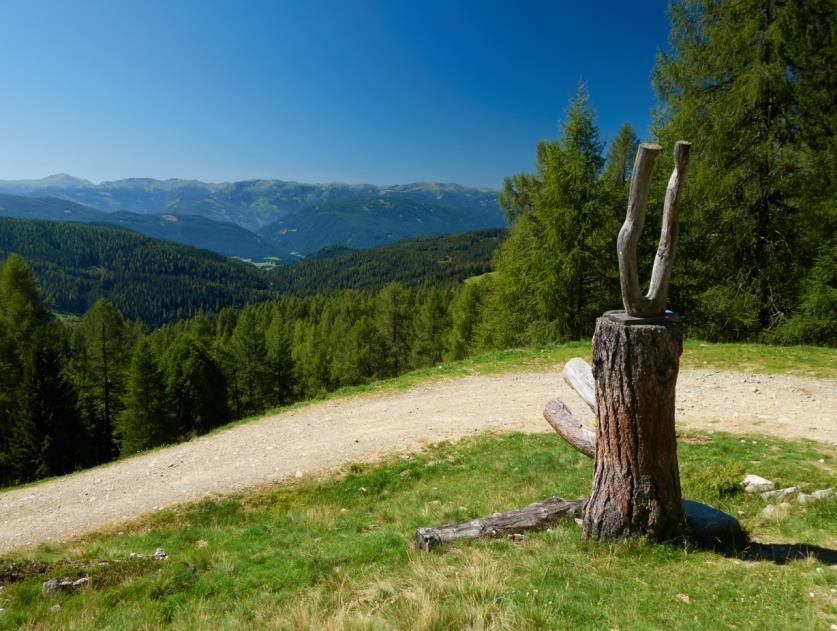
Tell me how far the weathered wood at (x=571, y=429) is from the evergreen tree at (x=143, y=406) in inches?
1826

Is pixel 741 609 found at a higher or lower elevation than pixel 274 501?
higher

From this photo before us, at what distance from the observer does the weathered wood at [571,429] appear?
6.92 meters

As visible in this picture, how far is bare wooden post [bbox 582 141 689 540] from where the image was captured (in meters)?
4.72

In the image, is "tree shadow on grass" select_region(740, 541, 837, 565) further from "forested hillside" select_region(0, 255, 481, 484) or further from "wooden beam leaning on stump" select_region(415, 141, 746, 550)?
"forested hillside" select_region(0, 255, 481, 484)

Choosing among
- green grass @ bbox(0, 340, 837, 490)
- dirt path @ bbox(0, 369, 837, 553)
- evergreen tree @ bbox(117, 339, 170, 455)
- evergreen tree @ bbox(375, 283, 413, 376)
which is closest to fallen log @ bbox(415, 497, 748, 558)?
dirt path @ bbox(0, 369, 837, 553)

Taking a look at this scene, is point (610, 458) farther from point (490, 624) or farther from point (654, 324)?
point (490, 624)

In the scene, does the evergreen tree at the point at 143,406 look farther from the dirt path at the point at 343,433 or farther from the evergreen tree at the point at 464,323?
the dirt path at the point at 343,433

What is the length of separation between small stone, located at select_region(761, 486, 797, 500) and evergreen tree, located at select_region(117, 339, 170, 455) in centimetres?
4882

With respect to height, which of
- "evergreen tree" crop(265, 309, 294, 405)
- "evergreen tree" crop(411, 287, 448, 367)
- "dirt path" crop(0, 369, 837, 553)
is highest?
"dirt path" crop(0, 369, 837, 553)

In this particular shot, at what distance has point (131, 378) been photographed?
43.6 m

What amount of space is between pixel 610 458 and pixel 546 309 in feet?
62.7

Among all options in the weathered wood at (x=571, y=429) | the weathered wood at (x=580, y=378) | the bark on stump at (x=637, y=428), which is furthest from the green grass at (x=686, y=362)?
the bark on stump at (x=637, y=428)

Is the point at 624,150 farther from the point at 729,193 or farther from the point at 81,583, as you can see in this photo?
the point at 81,583

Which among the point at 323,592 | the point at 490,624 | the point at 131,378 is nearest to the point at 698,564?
the point at 490,624
